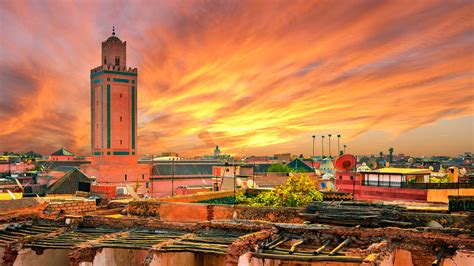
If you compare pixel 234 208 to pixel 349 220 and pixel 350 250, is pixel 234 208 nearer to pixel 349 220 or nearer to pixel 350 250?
pixel 349 220

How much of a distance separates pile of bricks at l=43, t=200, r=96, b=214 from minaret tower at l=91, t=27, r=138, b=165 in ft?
139

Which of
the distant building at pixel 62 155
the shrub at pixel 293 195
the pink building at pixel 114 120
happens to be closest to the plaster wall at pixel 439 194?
the shrub at pixel 293 195

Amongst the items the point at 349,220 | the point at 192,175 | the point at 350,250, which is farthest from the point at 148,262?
the point at 192,175

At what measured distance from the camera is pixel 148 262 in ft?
32.4

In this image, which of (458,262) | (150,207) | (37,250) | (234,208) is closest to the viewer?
(458,262)

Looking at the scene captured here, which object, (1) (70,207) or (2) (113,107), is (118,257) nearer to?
(1) (70,207)

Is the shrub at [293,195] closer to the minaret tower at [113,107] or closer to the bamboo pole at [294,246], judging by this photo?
the bamboo pole at [294,246]

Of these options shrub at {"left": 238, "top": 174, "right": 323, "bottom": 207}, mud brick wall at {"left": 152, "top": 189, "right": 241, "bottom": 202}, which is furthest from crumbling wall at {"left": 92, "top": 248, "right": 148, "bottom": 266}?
shrub at {"left": 238, "top": 174, "right": 323, "bottom": 207}

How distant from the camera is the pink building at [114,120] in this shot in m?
57.0

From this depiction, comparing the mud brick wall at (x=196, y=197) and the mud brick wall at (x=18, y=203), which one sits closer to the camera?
the mud brick wall at (x=18, y=203)

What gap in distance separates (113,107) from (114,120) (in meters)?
1.78

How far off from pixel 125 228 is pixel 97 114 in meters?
47.8

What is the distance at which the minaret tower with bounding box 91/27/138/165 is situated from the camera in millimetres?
56969

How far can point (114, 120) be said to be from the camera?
189 feet
